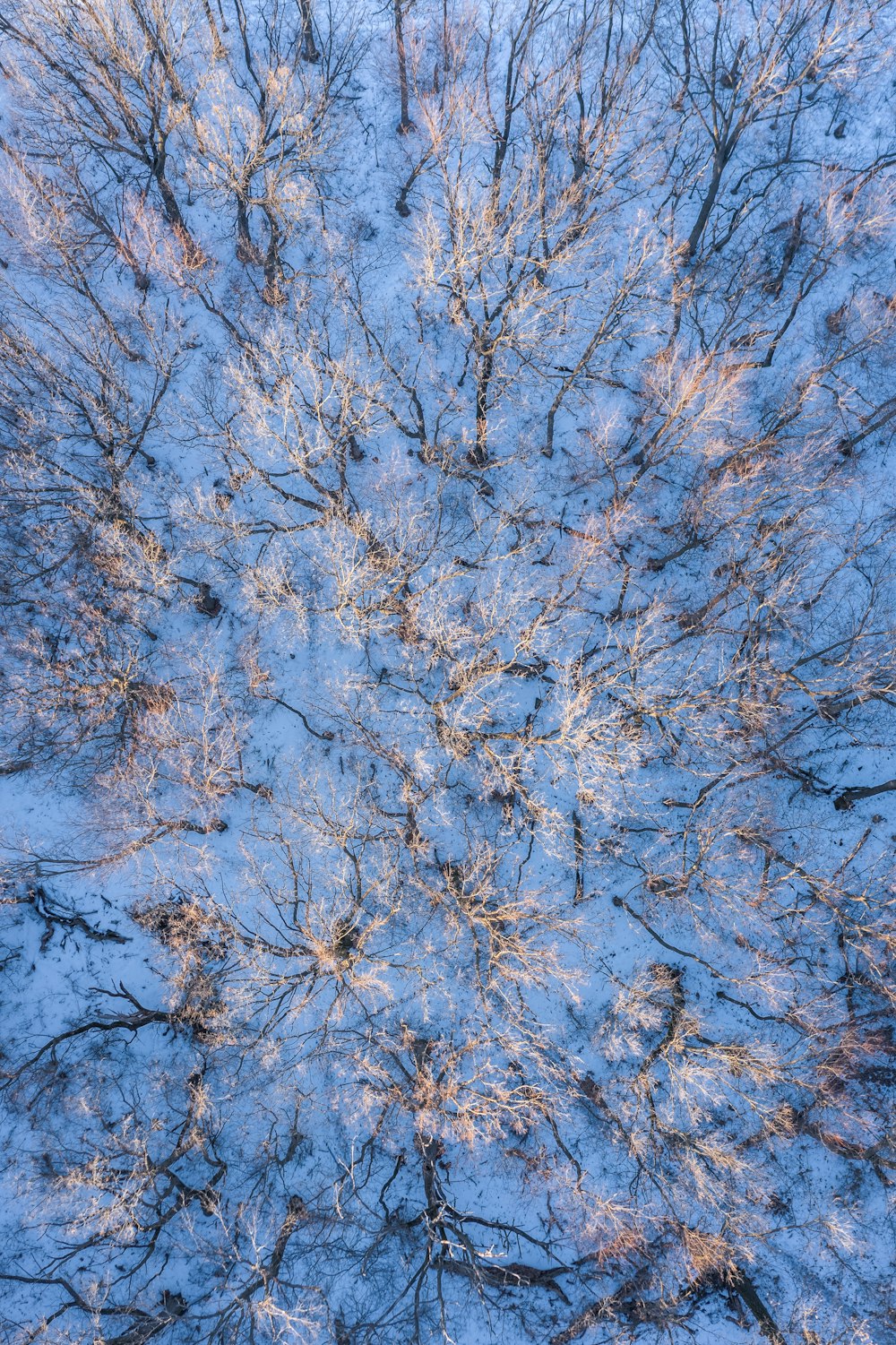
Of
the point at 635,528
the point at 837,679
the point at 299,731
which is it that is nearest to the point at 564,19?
the point at 635,528

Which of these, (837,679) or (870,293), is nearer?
(837,679)

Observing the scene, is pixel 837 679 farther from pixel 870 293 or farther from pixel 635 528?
pixel 870 293

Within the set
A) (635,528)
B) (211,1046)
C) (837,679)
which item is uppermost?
(635,528)

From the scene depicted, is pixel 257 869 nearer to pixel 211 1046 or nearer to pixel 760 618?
pixel 211 1046

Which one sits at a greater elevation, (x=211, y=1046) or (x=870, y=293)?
(x=870, y=293)

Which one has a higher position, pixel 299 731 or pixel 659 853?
pixel 299 731

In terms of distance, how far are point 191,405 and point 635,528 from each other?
10882mm

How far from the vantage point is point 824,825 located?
16.3 meters

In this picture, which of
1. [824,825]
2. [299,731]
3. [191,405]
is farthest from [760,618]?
[191,405]

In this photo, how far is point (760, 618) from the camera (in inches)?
647

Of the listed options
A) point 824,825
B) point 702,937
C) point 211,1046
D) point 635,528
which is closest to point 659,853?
point 702,937

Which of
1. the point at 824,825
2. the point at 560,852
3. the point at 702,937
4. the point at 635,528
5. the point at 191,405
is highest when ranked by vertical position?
the point at 191,405

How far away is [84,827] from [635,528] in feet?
46.9

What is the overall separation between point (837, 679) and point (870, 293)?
Result: 30.4 ft
